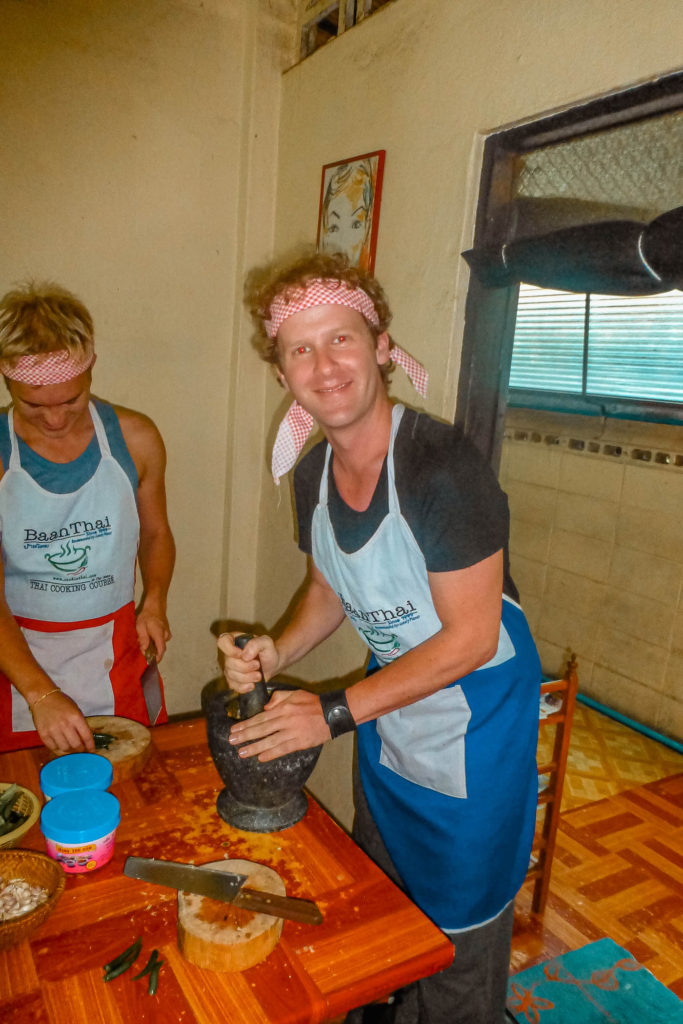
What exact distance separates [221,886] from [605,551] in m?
3.45

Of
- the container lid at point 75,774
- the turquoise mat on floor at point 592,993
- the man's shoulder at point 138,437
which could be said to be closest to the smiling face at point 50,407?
the man's shoulder at point 138,437

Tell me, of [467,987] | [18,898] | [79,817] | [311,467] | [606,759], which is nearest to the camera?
[18,898]

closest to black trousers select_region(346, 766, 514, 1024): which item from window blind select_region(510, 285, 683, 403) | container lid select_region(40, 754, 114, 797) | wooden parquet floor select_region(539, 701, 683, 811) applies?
container lid select_region(40, 754, 114, 797)

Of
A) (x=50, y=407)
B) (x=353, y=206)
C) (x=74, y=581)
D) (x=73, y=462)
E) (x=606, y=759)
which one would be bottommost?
(x=606, y=759)

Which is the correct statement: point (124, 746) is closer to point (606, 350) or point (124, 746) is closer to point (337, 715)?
point (337, 715)

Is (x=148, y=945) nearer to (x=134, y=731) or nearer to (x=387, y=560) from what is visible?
(x=134, y=731)

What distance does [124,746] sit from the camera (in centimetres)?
140

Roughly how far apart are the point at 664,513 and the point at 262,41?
298 centimetres

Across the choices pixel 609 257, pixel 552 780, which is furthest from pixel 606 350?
pixel 552 780

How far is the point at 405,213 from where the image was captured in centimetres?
203

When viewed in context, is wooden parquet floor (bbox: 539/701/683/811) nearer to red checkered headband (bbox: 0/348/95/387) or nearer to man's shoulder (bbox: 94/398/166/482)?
man's shoulder (bbox: 94/398/166/482)

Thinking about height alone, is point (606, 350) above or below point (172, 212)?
below

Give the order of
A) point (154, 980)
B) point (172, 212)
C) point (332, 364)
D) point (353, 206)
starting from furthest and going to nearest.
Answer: point (172, 212) < point (353, 206) < point (332, 364) < point (154, 980)

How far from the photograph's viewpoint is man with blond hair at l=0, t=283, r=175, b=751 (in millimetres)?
1718
